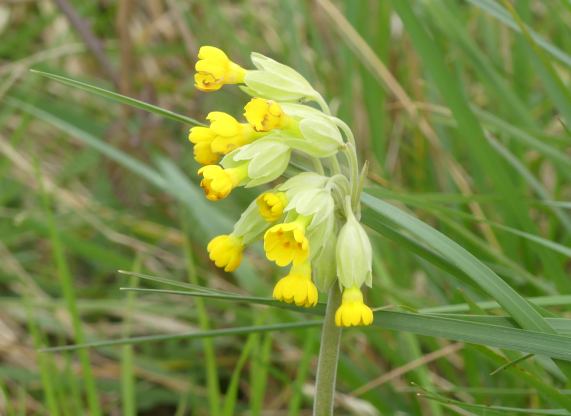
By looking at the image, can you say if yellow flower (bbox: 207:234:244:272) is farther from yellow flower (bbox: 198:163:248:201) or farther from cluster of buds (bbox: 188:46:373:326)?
yellow flower (bbox: 198:163:248:201)

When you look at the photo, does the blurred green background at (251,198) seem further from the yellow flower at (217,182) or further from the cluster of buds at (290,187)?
the yellow flower at (217,182)

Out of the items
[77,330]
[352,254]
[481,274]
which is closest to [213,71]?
[352,254]

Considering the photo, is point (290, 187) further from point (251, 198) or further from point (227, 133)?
point (251, 198)

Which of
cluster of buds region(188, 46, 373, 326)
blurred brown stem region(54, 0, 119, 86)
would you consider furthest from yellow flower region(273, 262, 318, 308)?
blurred brown stem region(54, 0, 119, 86)

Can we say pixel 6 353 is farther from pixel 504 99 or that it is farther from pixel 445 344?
pixel 504 99

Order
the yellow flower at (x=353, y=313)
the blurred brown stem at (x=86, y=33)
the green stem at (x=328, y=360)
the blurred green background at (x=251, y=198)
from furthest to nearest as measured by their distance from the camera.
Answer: the blurred brown stem at (x=86, y=33) → the blurred green background at (x=251, y=198) → the green stem at (x=328, y=360) → the yellow flower at (x=353, y=313)

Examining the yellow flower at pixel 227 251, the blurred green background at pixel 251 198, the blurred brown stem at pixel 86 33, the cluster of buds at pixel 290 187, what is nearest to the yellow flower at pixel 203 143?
the cluster of buds at pixel 290 187

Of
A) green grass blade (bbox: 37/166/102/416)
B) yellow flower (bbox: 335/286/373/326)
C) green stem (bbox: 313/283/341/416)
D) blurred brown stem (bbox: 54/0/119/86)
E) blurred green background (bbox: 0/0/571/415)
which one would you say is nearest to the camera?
yellow flower (bbox: 335/286/373/326)
